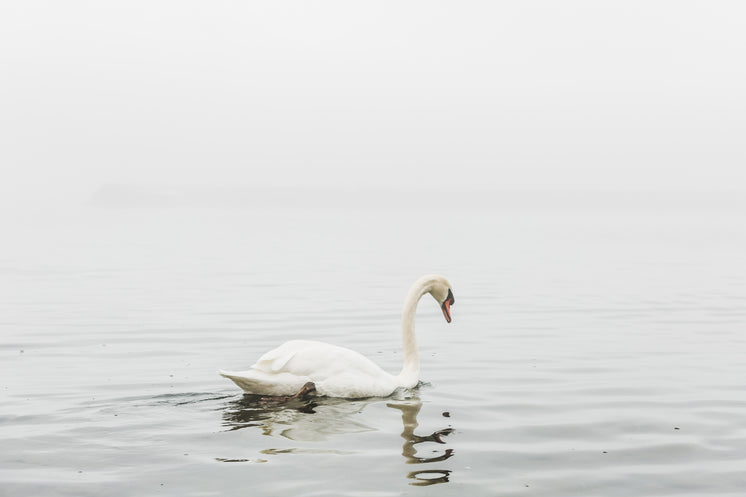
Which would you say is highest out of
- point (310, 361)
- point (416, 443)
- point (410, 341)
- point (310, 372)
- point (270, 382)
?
point (410, 341)

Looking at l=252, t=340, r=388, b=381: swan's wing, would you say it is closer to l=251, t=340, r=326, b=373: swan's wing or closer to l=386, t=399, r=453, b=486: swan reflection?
l=251, t=340, r=326, b=373: swan's wing

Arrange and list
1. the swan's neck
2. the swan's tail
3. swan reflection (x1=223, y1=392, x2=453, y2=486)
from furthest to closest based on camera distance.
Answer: the swan's neck
the swan's tail
swan reflection (x1=223, y1=392, x2=453, y2=486)

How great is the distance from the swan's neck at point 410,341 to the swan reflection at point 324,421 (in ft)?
1.60

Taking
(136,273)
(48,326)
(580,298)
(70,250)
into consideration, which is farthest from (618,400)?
(70,250)

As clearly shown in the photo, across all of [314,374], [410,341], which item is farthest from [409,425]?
[410,341]

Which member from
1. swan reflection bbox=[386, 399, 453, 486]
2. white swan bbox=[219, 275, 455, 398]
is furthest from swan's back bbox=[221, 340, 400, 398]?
swan reflection bbox=[386, 399, 453, 486]

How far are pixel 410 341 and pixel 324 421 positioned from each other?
2.83 m

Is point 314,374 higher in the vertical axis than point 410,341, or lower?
lower

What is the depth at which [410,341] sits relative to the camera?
1395cm

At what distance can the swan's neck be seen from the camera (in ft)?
44.8

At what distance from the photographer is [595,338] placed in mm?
20547

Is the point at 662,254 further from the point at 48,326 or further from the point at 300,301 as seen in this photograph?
the point at 48,326

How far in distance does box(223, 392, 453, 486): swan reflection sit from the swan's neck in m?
0.49

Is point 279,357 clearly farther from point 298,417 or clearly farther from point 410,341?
point 410,341
